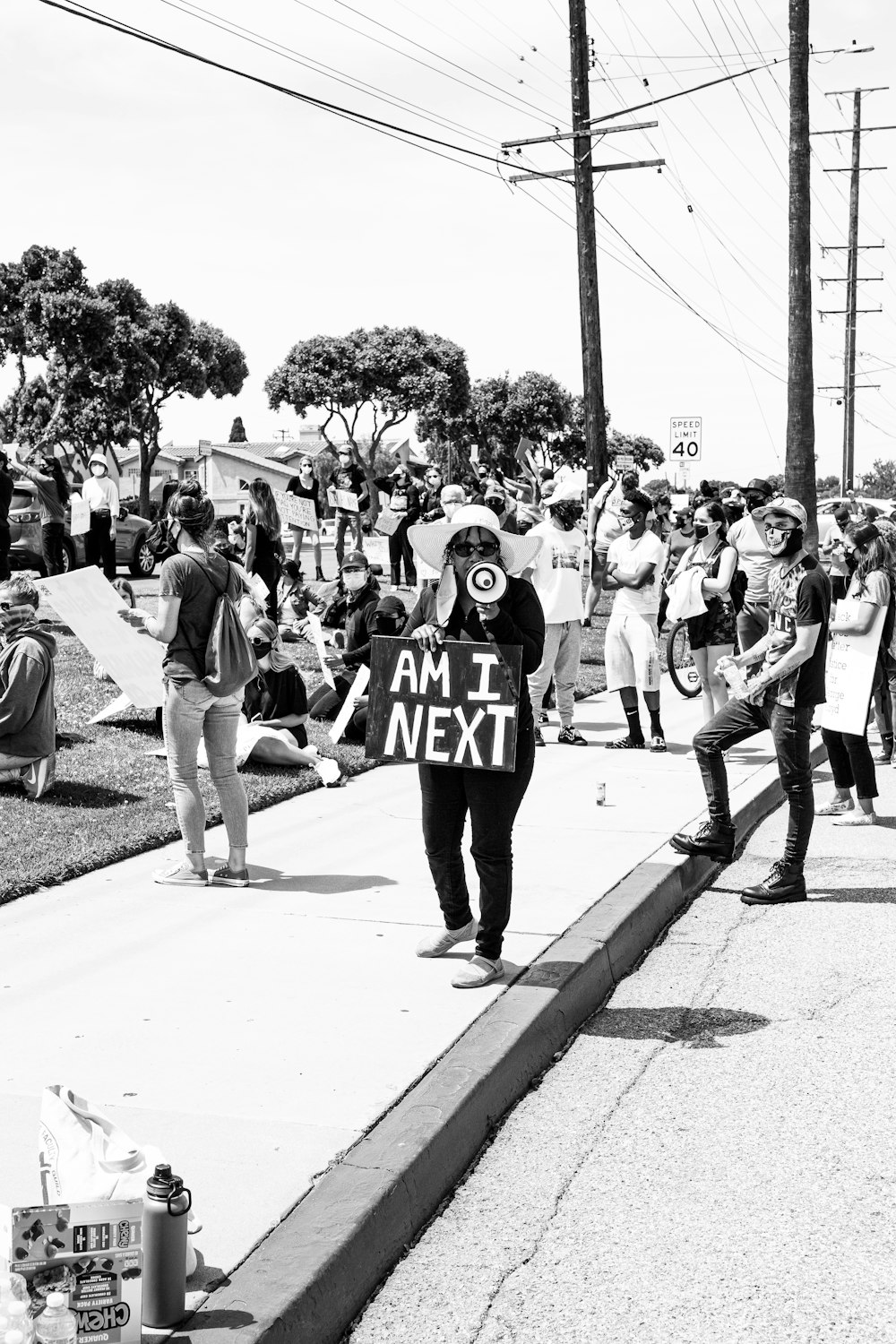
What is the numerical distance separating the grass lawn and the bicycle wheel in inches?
163

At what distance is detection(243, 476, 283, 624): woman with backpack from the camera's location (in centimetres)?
1332

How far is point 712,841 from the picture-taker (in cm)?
796

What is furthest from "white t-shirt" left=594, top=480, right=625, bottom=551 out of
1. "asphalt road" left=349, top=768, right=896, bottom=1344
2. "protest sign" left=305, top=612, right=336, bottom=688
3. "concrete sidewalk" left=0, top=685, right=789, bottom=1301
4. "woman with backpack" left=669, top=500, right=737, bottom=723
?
"asphalt road" left=349, top=768, right=896, bottom=1344

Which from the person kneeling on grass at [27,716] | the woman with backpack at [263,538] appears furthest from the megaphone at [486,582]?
the woman with backpack at [263,538]

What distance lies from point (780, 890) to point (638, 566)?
14.6ft

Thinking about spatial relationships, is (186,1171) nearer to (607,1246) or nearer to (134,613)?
(607,1246)

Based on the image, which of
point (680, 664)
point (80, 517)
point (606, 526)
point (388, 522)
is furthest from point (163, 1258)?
point (606, 526)

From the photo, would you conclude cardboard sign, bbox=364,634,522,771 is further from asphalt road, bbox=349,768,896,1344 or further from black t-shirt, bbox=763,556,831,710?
black t-shirt, bbox=763,556,831,710

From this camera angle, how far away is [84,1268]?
310cm

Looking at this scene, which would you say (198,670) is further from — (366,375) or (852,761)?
(366,375)

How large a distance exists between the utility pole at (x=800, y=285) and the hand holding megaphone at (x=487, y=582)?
16.9 m

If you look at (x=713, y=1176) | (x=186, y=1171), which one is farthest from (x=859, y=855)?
(x=186, y=1171)

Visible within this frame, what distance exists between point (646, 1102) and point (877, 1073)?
2.71 ft

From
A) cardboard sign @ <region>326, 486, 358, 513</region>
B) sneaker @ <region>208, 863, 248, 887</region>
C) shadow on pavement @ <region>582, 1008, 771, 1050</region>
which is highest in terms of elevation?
cardboard sign @ <region>326, 486, 358, 513</region>
